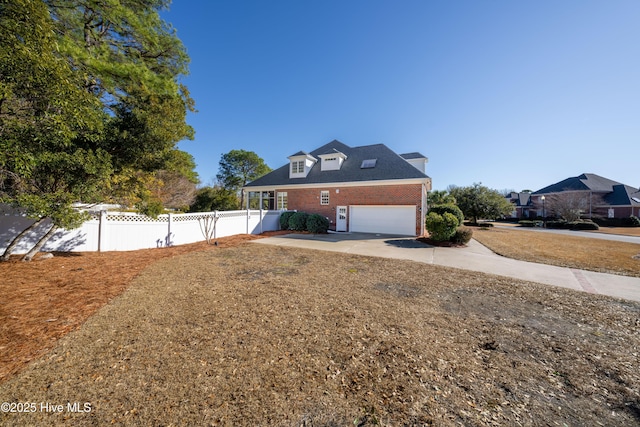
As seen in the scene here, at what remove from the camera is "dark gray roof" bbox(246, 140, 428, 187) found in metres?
14.6

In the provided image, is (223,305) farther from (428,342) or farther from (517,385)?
(517,385)

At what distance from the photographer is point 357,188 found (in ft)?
49.8

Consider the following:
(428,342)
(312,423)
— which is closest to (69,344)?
(312,423)

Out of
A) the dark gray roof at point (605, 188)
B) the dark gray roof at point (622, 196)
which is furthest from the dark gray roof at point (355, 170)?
the dark gray roof at point (622, 196)

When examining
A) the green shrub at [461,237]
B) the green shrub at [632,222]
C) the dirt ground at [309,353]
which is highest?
the green shrub at [632,222]

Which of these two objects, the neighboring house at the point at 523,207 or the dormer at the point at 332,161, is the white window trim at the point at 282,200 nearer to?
the dormer at the point at 332,161

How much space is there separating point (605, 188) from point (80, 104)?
54.5 metres

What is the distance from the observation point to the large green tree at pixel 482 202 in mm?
23609

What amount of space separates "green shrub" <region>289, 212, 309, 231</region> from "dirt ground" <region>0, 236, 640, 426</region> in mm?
9721

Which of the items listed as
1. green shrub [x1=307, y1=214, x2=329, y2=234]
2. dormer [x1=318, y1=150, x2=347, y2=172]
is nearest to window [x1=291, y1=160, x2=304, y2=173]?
dormer [x1=318, y1=150, x2=347, y2=172]

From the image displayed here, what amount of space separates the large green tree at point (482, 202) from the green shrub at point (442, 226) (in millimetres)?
16741

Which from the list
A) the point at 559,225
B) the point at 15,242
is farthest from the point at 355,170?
the point at 559,225

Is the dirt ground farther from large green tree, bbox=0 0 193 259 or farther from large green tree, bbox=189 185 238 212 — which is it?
large green tree, bbox=189 185 238 212

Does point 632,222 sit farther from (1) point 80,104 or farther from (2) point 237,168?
(2) point 237,168
